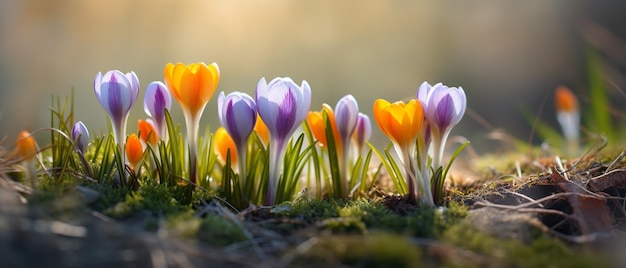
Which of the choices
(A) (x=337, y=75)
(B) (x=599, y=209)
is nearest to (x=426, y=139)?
(B) (x=599, y=209)

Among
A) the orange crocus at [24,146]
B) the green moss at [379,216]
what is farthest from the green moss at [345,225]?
the orange crocus at [24,146]

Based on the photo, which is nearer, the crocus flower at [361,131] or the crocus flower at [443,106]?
the crocus flower at [443,106]

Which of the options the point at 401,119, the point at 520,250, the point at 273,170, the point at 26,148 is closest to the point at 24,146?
the point at 26,148

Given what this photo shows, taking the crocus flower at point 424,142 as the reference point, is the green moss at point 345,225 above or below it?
below

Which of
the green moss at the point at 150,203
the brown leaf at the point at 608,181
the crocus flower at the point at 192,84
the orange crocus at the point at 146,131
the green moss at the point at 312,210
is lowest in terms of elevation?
the green moss at the point at 312,210

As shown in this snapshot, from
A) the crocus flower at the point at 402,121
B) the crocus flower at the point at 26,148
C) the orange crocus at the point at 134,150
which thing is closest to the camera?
the crocus flower at the point at 26,148

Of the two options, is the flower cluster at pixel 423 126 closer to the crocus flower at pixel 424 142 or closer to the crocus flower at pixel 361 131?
the crocus flower at pixel 424 142

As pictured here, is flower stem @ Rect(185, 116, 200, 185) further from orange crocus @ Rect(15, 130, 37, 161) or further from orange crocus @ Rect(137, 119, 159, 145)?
orange crocus @ Rect(15, 130, 37, 161)

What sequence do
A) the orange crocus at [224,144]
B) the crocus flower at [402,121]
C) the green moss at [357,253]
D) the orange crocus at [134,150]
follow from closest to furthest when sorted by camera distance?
the green moss at [357,253] < the crocus flower at [402,121] < the orange crocus at [134,150] < the orange crocus at [224,144]

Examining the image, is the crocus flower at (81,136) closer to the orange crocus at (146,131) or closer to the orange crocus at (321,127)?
the orange crocus at (146,131)
